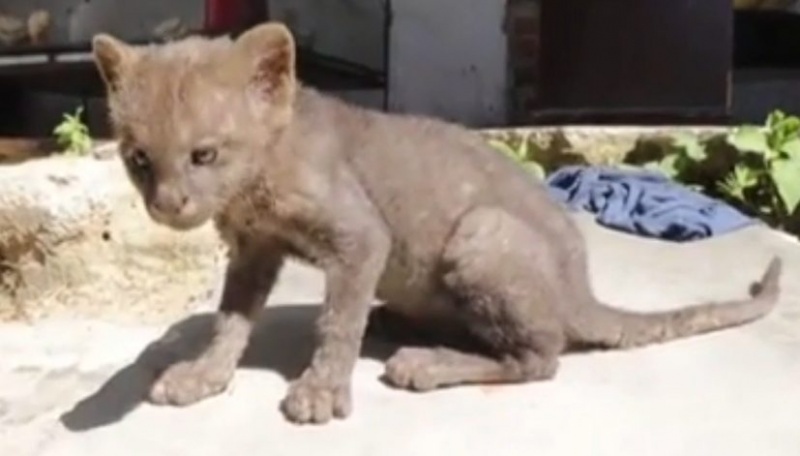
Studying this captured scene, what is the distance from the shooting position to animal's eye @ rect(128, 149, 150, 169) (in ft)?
9.00

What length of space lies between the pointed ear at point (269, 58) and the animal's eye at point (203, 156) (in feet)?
0.57

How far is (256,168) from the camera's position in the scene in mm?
2908

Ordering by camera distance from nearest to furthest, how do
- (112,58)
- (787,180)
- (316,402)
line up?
1. (112,58)
2. (316,402)
3. (787,180)

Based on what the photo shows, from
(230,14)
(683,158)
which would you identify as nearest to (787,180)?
(683,158)

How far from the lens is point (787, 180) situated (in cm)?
486

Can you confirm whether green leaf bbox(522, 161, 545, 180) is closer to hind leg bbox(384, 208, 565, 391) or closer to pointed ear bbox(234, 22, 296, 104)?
hind leg bbox(384, 208, 565, 391)

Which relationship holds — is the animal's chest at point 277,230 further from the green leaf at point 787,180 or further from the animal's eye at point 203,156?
the green leaf at point 787,180

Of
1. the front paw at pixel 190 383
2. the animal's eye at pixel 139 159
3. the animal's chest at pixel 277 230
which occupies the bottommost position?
the front paw at pixel 190 383

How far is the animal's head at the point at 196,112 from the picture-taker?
2.73 metres

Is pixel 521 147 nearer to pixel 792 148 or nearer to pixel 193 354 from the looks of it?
pixel 792 148

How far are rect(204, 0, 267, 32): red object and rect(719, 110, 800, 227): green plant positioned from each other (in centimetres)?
195

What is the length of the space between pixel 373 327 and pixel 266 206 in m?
0.59

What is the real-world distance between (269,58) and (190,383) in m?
0.64

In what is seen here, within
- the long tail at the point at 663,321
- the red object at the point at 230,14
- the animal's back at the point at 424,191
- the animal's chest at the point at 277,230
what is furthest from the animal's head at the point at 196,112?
the red object at the point at 230,14
